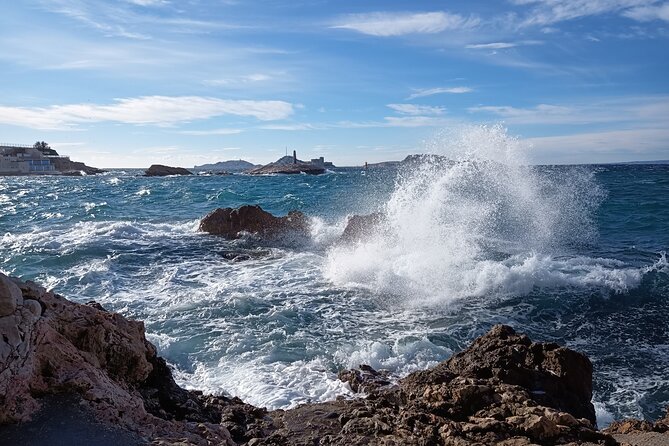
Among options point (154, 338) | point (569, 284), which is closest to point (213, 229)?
point (154, 338)

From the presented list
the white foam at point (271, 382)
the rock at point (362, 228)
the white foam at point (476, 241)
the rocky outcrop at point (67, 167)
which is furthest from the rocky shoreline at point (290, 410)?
the rocky outcrop at point (67, 167)

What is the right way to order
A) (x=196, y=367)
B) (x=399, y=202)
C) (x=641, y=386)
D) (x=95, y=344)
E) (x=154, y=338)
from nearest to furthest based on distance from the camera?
(x=95, y=344)
(x=641, y=386)
(x=196, y=367)
(x=154, y=338)
(x=399, y=202)

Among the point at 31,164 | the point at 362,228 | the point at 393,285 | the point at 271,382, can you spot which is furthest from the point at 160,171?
the point at 271,382

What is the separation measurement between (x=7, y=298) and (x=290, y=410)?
9.11ft

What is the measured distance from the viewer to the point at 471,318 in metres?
8.96

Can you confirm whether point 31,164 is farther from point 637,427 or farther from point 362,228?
point 637,427

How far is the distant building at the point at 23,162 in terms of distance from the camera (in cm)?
8157

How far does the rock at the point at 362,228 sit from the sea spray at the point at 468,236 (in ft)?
0.98

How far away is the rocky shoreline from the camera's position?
3.57 meters

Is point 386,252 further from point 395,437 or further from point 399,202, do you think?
point 395,437

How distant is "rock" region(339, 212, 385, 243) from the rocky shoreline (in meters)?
9.88

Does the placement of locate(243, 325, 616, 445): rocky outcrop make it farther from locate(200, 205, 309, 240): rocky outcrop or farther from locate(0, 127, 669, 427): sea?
locate(200, 205, 309, 240): rocky outcrop

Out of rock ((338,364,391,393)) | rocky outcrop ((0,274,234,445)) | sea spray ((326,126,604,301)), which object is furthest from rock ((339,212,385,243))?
rocky outcrop ((0,274,234,445))

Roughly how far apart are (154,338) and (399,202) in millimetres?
10094
